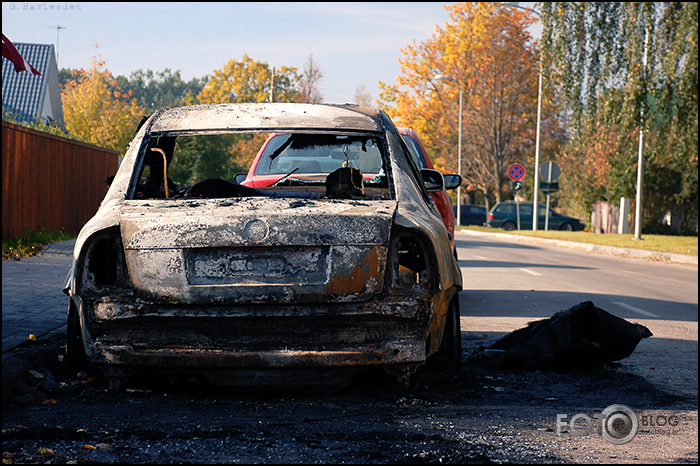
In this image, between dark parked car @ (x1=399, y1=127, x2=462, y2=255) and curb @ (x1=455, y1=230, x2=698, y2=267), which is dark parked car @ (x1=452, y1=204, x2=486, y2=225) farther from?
dark parked car @ (x1=399, y1=127, x2=462, y2=255)

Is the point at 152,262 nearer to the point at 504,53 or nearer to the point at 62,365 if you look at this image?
the point at 62,365

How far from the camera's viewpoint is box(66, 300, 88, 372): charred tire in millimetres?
4618

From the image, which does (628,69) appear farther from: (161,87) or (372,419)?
(161,87)

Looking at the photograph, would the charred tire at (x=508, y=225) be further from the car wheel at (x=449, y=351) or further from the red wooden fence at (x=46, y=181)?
the car wheel at (x=449, y=351)

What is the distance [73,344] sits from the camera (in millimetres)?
4762

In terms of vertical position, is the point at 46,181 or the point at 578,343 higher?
the point at 46,181

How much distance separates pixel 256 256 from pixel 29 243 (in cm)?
1150

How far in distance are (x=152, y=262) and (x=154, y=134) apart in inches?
47.8

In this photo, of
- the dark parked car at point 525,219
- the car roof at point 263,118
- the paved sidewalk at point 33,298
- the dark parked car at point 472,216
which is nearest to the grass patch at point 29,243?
the paved sidewalk at point 33,298

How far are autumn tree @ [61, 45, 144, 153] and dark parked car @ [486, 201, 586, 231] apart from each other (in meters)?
20.3

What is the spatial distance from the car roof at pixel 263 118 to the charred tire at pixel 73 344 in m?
1.21

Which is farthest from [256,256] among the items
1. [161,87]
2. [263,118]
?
[161,87]

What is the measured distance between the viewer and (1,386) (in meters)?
4.26

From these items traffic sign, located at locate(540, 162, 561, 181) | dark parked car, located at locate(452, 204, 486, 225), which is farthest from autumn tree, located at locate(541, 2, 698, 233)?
dark parked car, located at locate(452, 204, 486, 225)
